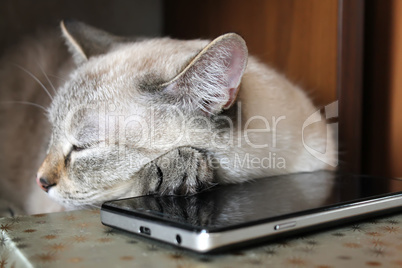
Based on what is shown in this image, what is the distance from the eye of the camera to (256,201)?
868 millimetres

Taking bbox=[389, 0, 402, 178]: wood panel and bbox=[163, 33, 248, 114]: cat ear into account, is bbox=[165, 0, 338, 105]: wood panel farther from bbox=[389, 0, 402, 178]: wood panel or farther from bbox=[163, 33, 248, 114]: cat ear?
bbox=[163, 33, 248, 114]: cat ear

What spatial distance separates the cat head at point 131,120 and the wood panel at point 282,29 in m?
0.54

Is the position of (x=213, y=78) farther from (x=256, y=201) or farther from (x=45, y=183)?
(x=45, y=183)

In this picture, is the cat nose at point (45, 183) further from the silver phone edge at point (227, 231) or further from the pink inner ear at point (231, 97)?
the pink inner ear at point (231, 97)

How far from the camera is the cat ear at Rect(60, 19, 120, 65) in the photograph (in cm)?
133

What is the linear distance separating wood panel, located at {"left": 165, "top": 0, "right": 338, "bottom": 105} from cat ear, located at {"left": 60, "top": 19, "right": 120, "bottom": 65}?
15.4 inches

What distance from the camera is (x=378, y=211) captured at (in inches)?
35.5

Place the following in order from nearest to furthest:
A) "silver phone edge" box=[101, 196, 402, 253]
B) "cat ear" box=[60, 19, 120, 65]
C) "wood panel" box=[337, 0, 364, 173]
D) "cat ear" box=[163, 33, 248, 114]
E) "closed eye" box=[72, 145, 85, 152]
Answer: "silver phone edge" box=[101, 196, 402, 253]
"cat ear" box=[163, 33, 248, 114]
"closed eye" box=[72, 145, 85, 152]
"cat ear" box=[60, 19, 120, 65]
"wood panel" box=[337, 0, 364, 173]

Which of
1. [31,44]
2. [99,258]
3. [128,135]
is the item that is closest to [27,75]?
[31,44]

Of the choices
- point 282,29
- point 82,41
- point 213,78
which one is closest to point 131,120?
point 213,78

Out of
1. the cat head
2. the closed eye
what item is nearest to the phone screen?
the cat head

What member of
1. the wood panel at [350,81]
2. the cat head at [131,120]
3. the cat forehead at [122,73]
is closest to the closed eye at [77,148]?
the cat head at [131,120]

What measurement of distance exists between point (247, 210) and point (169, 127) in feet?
0.97

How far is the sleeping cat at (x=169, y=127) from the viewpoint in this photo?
0.95 metres
